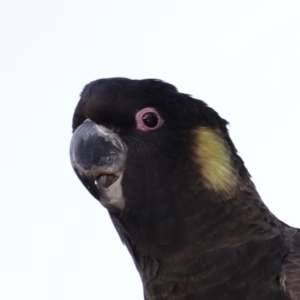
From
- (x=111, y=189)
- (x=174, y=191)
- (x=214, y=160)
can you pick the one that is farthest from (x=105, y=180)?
(x=214, y=160)

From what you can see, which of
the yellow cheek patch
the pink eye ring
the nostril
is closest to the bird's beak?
the nostril

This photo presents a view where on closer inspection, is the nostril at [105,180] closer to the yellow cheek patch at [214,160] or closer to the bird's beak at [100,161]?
the bird's beak at [100,161]

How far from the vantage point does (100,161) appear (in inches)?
152

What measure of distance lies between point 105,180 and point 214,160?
769 millimetres

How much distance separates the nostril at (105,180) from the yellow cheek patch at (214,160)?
598 mm

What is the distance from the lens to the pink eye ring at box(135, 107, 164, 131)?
404 centimetres

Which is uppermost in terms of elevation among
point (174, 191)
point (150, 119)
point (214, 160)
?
point (150, 119)

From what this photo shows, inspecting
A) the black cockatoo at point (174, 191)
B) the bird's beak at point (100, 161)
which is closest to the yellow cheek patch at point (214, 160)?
the black cockatoo at point (174, 191)

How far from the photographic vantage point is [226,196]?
3.92m

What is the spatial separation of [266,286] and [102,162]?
51.6 inches

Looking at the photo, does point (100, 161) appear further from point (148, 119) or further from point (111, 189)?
point (148, 119)

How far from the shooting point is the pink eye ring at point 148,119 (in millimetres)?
4043

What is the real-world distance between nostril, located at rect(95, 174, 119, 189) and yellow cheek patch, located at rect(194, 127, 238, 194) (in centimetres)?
60

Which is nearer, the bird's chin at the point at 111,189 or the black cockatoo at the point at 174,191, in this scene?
the black cockatoo at the point at 174,191
